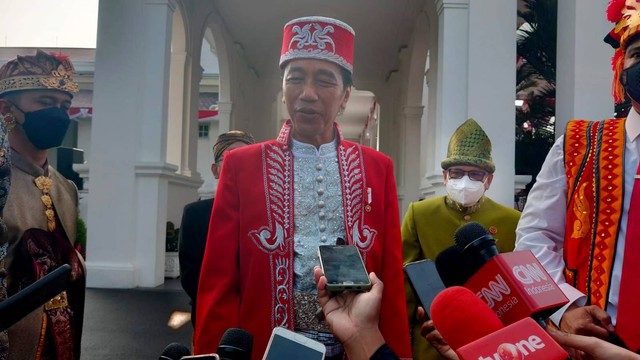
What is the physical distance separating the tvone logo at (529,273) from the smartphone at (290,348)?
1.44 ft

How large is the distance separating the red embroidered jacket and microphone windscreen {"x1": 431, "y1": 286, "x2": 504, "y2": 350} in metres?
0.86

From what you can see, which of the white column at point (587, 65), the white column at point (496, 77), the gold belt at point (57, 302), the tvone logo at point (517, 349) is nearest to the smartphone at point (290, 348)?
the tvone logo at point (517, 349)

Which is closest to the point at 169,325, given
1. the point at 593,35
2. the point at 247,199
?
the point at 247,199

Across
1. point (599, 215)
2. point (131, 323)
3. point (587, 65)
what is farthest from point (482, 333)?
point (131, 323)

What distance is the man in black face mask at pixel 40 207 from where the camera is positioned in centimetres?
220

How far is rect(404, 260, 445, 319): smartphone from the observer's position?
131 cm

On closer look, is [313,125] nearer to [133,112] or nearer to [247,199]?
[247,199]

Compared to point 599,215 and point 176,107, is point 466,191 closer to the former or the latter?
point 599,215

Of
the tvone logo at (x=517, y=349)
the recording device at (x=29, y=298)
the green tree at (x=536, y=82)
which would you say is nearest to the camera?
the tvone logo at (x=517, y=349)

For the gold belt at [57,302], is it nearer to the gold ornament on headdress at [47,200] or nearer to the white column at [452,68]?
the gold ornament on headdress at [47,200]

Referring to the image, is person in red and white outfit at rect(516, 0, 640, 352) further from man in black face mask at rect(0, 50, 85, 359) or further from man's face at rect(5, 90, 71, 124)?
man's face at rect(5, 90, 71, 124)

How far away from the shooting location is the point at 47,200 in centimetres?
243

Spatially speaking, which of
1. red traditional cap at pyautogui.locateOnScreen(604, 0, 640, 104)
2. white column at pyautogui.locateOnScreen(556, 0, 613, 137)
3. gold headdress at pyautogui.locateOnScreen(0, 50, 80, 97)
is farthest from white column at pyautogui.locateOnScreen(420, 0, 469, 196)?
gold headdress at pyautogui.locateOnScreen(0, 50, 80, 97)

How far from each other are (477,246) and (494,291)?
0.34 ft
